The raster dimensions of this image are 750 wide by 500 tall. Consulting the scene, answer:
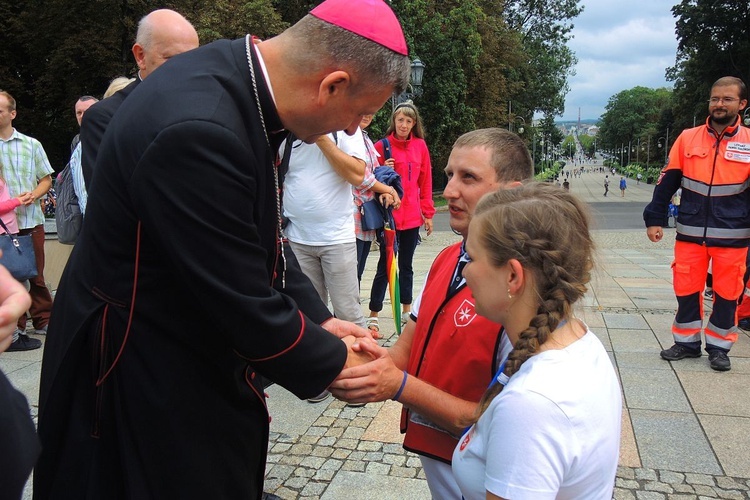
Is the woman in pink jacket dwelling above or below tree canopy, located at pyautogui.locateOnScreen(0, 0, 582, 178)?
below

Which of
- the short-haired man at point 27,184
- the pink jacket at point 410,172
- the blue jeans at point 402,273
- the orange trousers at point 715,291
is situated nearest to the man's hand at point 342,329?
the blue jeans at point 402,273

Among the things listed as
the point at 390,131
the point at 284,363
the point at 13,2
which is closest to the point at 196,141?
the point at 284,363

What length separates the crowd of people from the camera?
1.32 meters

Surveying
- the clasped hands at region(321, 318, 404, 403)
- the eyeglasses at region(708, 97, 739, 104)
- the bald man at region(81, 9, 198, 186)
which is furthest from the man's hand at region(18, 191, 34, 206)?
the eyeglasses at region(708, 97, 739, 104)

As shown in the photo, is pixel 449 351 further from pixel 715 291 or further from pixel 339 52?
pixel 715 291

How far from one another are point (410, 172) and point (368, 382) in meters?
4.43

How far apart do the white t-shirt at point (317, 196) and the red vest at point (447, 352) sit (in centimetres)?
219

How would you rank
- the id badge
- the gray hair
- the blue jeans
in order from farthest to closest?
1. the blue jeans
2. the id badge
3. the gray hair

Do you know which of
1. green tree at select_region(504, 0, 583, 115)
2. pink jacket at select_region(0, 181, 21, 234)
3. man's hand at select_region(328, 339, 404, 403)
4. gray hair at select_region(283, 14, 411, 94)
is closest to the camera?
gray hair at select_region(283, 14, 411, 94)

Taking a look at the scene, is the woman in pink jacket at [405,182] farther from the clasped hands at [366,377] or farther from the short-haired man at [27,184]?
the clasped hands at [366,377]

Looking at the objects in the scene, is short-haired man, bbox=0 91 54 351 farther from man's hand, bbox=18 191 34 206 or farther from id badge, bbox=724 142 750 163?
id badge, bbox=724 142 750 163

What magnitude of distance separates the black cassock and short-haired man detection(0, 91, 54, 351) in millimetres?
4449

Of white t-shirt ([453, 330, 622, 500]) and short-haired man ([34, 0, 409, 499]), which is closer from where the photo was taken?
white t-shirt ([453, 330, 622, 500])

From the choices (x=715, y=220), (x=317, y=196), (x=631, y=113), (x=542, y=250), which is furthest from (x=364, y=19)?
(x=631, y=113)
